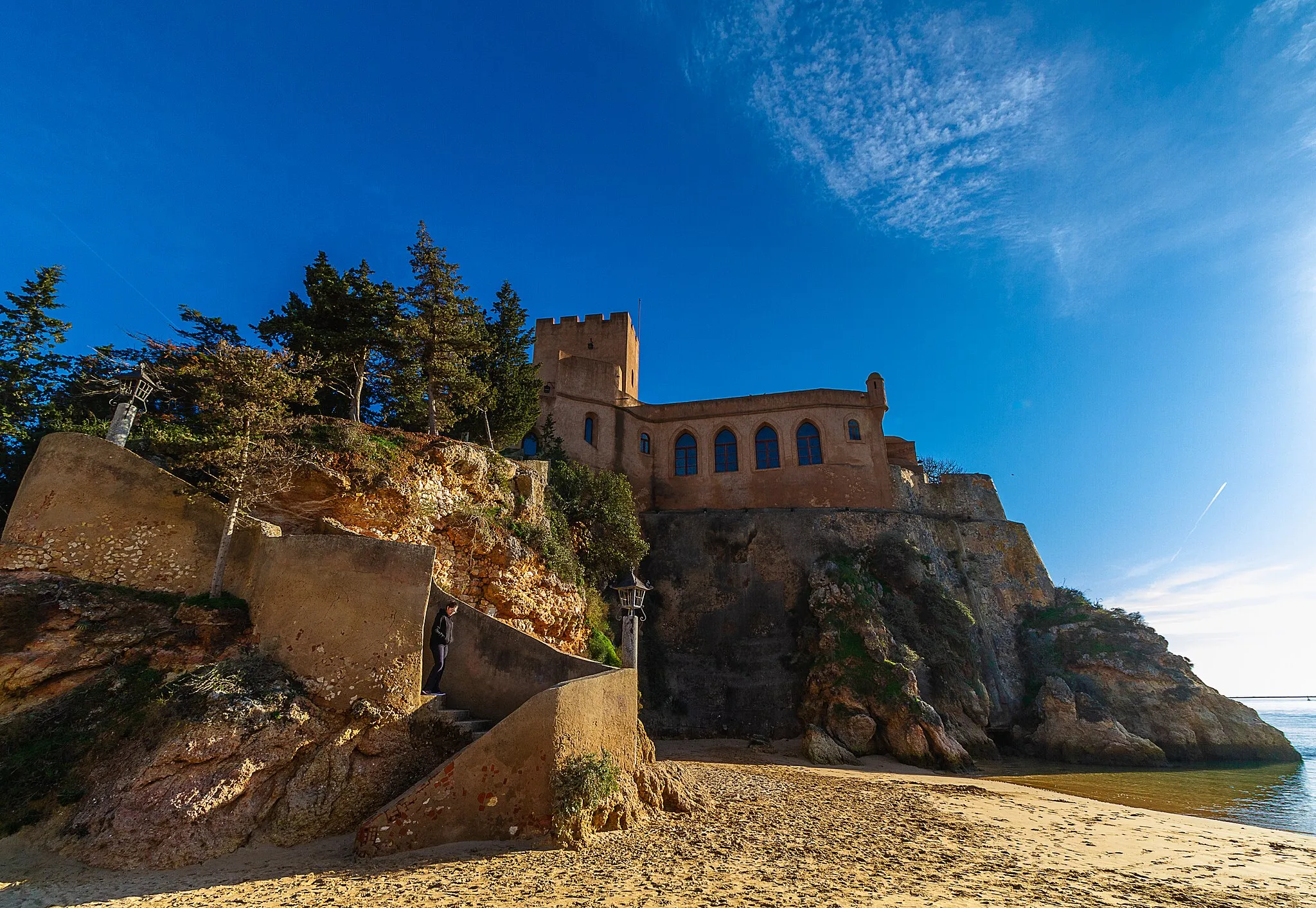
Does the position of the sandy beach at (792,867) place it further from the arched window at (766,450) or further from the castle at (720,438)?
the arched window at (766,450)

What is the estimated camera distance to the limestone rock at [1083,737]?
21422mm

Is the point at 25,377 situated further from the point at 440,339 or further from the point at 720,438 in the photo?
the point at 720,438

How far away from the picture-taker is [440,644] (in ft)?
29.4

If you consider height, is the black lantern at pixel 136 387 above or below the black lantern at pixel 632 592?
above

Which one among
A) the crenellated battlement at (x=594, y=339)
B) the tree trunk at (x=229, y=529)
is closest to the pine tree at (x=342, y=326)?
the tree trunk at (x=229, y=529)

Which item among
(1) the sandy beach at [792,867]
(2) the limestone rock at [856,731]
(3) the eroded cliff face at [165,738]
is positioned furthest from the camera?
(2) the limestone rock at [856,731]

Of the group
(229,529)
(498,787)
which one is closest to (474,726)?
(498,787)

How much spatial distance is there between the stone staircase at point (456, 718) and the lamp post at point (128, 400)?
7.05 meters

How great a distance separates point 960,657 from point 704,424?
15.2m

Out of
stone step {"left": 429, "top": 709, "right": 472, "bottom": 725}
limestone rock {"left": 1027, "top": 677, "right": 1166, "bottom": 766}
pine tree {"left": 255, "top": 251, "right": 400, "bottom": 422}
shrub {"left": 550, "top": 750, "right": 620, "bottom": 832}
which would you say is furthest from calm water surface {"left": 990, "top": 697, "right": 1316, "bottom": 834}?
pine tree {"left": 255, "top": 251, "right": 400, "bottom": 422}

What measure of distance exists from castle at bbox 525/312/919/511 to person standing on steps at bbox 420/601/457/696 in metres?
17.3

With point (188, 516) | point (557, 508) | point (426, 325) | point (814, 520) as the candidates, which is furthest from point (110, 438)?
point (814, 520)

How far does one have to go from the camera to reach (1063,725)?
2250 centimetres

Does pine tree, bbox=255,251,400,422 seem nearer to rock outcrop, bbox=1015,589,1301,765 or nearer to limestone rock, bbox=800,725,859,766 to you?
limestone rock, bbox=800,725,859,766
